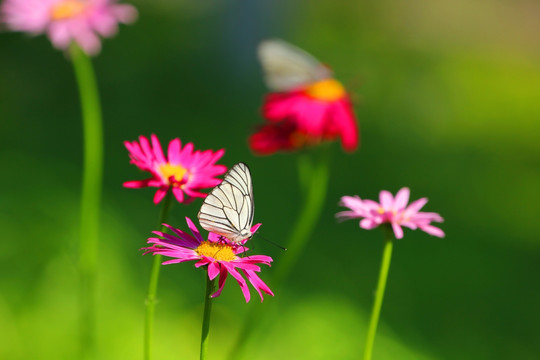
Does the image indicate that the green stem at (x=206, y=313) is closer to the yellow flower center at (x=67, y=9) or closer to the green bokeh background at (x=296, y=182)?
the yellow flower center at (x=67, y=9)

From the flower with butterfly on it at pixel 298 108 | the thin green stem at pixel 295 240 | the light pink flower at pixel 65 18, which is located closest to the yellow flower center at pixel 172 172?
the thin green stem at pixel 295 240

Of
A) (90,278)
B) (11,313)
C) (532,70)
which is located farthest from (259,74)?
(90,278)

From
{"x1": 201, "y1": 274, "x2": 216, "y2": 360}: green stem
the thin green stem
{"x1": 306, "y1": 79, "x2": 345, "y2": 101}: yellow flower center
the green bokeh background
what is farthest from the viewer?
the green bokeh background

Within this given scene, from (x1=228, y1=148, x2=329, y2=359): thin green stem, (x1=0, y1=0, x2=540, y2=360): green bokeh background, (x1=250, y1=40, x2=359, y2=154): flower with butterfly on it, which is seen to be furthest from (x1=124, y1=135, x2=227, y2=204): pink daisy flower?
(x1=0, y1=0, x2=540, y2=360): green bokeh background

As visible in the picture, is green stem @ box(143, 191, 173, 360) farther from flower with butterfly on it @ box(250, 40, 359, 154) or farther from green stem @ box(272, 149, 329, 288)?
flower with butterfly on it @ box(250, 40, 359, 154)

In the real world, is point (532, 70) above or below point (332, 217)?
above

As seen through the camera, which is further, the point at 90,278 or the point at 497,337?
the point at 497,337

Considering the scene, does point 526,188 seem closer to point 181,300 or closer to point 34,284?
point 181,300
